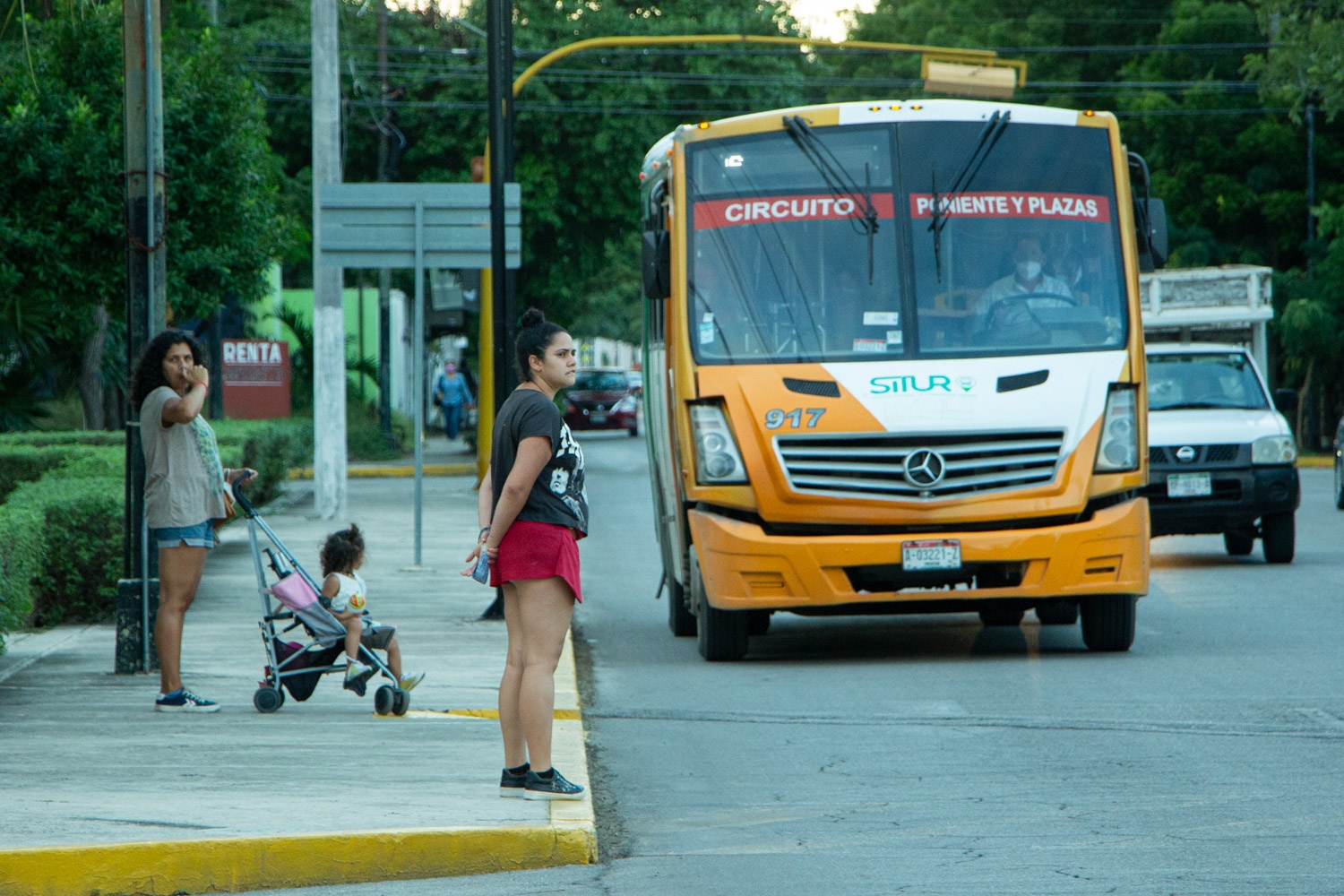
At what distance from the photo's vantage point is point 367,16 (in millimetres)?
39062

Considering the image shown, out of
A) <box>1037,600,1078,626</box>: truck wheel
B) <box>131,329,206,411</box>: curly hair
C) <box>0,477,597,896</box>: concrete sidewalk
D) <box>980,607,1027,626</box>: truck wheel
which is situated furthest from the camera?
<box>980,607,1027,626</box>: truck wheel

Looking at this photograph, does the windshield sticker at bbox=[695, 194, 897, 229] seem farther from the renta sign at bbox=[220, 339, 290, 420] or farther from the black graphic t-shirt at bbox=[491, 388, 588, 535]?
the renta sign at bbox=[220, 339, 290, 420]

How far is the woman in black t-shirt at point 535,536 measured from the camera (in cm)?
635

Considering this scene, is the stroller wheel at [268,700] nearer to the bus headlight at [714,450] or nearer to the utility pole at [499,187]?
the bus headlight at [714,450]

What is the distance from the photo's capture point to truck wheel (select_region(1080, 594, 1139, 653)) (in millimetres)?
10570

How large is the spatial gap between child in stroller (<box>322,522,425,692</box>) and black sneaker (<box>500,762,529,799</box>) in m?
2.12

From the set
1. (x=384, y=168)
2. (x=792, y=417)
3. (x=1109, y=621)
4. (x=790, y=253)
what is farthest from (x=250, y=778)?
(x=384, y=168)

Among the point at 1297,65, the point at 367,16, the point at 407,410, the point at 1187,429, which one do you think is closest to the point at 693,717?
the point at 1187,429

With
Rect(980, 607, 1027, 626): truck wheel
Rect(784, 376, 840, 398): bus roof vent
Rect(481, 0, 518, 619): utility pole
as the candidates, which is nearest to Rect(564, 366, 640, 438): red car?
Rect(481, 0, 518, 619): utility pole

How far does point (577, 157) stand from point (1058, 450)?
27.2 meters

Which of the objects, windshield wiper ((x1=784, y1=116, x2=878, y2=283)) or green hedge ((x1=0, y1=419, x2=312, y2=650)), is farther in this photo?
windshield wiper ((x1=784, y1=116, x2=878, y2=283))

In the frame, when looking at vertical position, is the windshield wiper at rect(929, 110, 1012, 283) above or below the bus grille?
above

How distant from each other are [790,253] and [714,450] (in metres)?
1.25

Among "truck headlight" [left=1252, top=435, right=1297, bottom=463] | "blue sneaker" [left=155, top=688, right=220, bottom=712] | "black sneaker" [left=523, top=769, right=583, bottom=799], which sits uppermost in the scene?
"truck headlight" [left=1252, top=435, right=1297, bottom=463]
